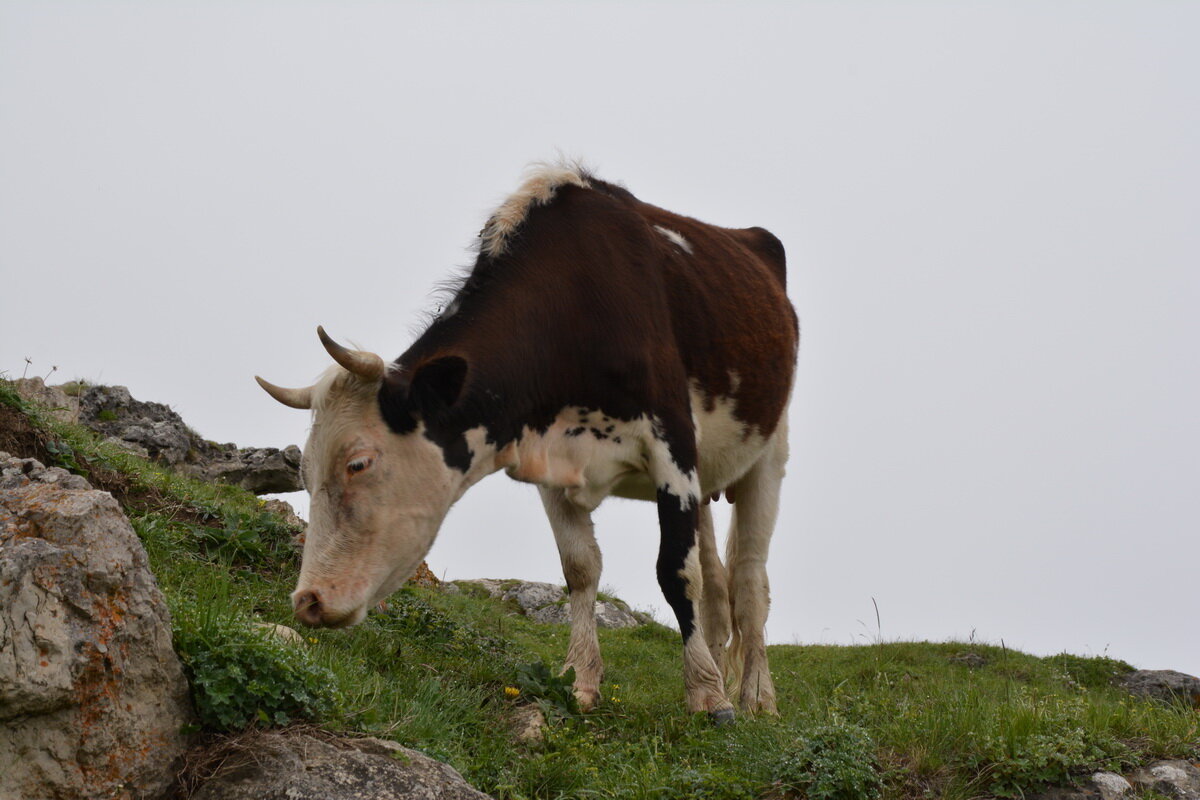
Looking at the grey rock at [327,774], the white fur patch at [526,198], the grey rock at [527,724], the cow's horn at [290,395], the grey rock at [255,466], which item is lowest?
the grey rock at [327,774]

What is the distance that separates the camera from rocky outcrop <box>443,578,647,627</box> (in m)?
15.3

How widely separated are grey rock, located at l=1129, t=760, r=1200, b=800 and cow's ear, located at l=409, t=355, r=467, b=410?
13.3 ft

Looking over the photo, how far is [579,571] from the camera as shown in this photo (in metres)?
7.89

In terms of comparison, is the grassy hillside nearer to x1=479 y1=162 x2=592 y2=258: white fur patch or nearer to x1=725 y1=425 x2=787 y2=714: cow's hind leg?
x1=725 y1=425 x2=787 y2=714: cow's hind leg

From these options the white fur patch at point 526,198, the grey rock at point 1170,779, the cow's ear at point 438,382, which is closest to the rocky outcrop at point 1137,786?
the grey rock at point 1170,779

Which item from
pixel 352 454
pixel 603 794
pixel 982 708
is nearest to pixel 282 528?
pixel 352 454

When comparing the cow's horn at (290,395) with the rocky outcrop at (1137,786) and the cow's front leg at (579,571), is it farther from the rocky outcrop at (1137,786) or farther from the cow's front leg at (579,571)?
the rocky outcrop at (1137,786)

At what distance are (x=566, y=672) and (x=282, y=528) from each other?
2.66 meters

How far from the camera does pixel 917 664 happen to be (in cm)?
1327

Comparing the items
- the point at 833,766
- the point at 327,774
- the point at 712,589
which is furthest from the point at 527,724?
the point at 712,589

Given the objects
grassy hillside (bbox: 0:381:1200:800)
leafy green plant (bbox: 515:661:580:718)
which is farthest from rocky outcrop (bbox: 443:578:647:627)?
leafy green plant (bbox: 515:661:580:718)

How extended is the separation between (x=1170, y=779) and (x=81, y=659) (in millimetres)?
4983

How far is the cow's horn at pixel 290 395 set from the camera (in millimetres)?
6488

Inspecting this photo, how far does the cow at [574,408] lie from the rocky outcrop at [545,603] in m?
6.36
